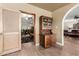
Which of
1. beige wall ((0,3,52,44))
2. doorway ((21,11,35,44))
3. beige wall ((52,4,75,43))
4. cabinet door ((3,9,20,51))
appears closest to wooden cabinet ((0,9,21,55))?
cabinet door ((3,9,20,51))

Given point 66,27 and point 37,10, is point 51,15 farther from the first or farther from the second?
point 66,27

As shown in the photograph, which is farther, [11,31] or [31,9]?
[31,9]

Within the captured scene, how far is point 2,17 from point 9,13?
0.29m

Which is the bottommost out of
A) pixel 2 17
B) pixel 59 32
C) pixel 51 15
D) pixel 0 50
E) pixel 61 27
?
pixel 0 50

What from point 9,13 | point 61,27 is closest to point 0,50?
point 9,13

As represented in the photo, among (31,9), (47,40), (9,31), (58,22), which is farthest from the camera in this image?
(58,22)

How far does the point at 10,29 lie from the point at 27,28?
1565mm

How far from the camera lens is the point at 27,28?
14.2 ft

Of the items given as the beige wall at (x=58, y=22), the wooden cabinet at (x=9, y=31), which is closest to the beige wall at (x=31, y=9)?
the wooden cabinet at (x=9, y=31)

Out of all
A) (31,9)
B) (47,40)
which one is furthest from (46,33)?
(31,9)

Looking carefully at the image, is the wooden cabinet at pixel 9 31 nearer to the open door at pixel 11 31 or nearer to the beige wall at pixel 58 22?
the open door at pixel 11 31

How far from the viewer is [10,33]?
2.80m

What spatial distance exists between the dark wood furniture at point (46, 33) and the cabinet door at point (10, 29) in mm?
Result: 1149

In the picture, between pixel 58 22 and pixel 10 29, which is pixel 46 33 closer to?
pixel 58 22
